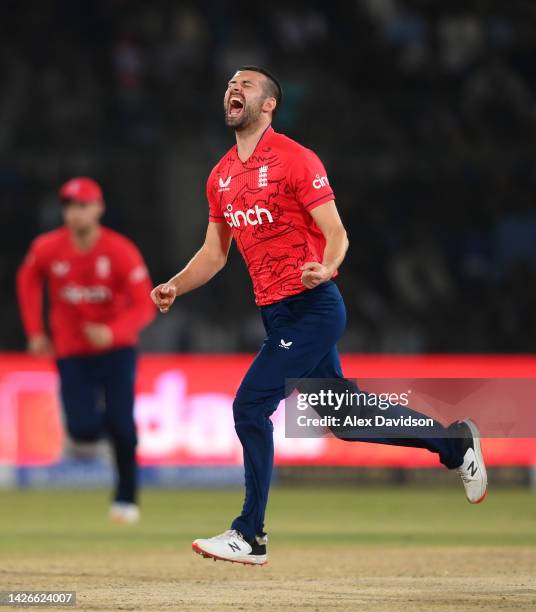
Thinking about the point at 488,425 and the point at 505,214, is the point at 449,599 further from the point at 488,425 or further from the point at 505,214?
the point at 505,214

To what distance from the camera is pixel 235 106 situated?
6.66 m

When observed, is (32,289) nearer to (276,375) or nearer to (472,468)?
(276,375)

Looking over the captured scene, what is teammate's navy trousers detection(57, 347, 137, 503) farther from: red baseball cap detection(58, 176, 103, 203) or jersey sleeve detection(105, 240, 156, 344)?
red baseball cap detection(58, 176, 103, 203)

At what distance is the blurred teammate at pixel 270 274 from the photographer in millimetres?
6566

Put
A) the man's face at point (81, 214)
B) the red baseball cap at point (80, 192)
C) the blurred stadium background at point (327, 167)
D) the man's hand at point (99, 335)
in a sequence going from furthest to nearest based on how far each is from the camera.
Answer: the blurred stadium background at point (327, 167) < the man's face at point (81, 214) < the red baseball cap at point (80, 192) < the man's hand at point (99, 335)

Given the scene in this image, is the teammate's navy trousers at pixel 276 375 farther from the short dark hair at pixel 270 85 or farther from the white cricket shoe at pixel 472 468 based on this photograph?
the short dark hair at pixel 270 85

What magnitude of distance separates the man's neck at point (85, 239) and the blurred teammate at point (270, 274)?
4199 millimetres

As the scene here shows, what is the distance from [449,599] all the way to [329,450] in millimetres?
8700

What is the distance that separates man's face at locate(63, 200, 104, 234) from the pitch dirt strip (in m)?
2.92

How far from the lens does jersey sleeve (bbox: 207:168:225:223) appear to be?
6.89 meters

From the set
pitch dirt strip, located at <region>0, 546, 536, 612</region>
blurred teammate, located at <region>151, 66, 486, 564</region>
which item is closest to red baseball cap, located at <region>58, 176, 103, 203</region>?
pitch dirt strip, located at <region>0, 546, 536, 612</region>

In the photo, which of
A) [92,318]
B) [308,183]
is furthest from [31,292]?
[308,183]

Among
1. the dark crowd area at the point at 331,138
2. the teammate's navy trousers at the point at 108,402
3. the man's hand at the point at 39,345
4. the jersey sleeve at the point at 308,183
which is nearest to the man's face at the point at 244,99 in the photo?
the jersey sleeve at the point at 308,183

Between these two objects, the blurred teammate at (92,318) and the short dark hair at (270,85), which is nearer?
the short dark hair at (270,85)
